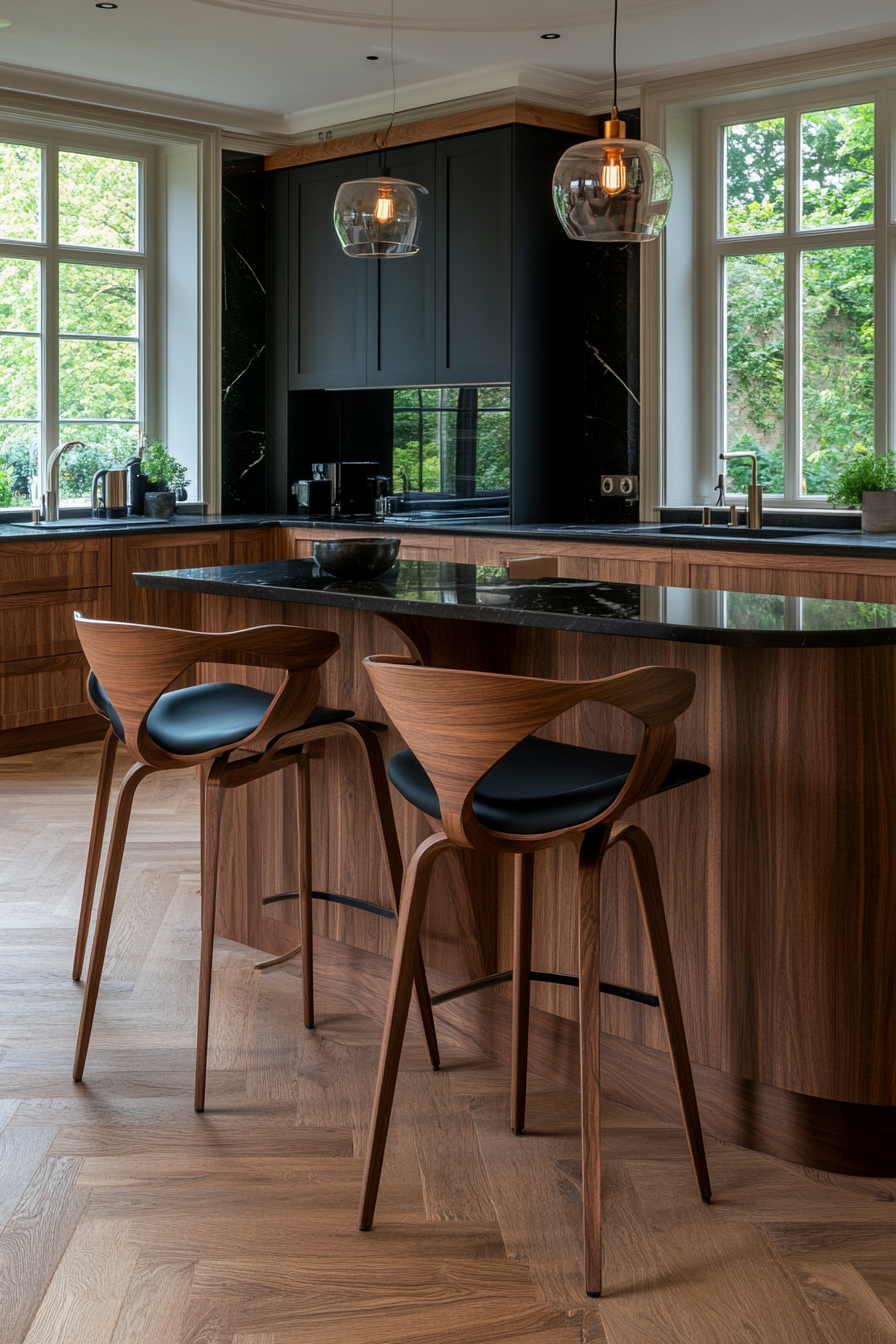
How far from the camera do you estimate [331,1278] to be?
196cm

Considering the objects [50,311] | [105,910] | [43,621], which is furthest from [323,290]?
[105,910]

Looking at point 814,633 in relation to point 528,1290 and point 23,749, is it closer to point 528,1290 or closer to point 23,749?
point 528,1290

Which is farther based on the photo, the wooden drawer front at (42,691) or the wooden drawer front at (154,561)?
the wooden drawer front at (154,561)

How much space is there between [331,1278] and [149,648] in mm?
1116

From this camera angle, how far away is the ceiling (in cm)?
462

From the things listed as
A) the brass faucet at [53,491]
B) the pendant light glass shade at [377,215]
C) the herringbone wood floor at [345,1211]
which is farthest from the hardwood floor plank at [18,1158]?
the brass faucet at [53,491]

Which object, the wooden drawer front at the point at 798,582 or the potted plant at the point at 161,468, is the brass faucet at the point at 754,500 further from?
the potted plant at the point at 161,468

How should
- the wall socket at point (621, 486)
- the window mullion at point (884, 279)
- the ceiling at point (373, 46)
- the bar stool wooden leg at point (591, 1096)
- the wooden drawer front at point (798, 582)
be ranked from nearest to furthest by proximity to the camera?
the bar stool wooden leg at point (591, 1096) → the wooden drawer front at point (798, 582) → the ceiling at point (373, 46) → the window mullion at point (884, 279) → the wall socket at point (621, 486)

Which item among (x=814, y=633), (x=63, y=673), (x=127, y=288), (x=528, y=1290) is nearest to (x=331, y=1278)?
(x=528, y=1290)

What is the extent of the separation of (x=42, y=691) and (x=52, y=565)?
524 mm

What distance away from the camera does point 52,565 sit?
5.37 metres

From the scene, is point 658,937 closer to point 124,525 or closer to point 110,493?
point 124,525

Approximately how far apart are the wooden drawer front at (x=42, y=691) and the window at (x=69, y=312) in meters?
0.93

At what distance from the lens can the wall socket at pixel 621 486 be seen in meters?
5.79
